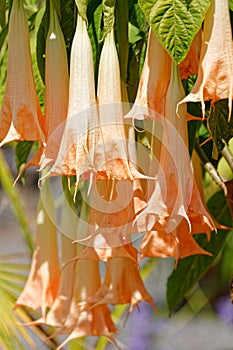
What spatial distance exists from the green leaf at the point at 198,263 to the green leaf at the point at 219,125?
1.23 feet

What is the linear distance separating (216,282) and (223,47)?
1.32 m

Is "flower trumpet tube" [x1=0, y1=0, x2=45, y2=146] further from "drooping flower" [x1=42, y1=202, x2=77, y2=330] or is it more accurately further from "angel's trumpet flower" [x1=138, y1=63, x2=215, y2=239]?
"drooping flower" [x1=42, y1=202, x2=77, y2=330]

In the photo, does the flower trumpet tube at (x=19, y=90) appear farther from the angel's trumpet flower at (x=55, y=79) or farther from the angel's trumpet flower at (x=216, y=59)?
the angel's trumpet flower at (x=216, y=59)

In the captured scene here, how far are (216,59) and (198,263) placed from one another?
1.65 feet

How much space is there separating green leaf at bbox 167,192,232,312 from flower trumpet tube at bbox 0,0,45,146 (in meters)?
0.42

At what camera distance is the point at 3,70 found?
0.85 meters

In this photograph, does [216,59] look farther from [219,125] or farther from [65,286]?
[65,286]

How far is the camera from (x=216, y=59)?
0.56 metres

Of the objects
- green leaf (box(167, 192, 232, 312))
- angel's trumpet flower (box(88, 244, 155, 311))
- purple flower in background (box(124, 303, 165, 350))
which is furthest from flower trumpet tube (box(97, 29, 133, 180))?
Answer: purple flower in background (box(124, 303, 165, 350))

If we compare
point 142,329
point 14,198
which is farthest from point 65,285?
→ point 142,329

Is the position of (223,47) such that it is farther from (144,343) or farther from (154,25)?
(144,343)

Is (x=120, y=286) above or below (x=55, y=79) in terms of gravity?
below

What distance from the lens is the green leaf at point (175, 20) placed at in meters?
0.53

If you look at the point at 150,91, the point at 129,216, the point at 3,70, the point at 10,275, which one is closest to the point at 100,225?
the point at 129,216
